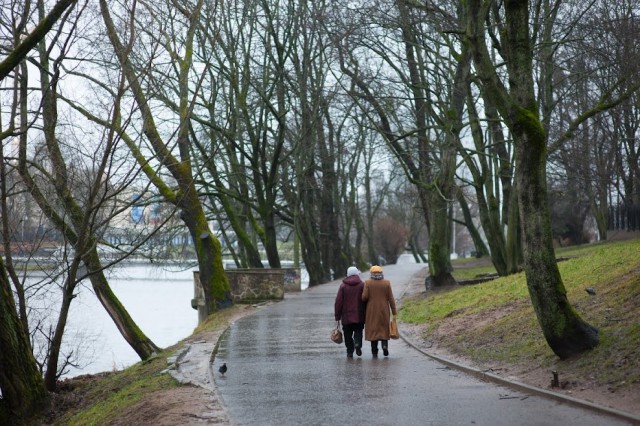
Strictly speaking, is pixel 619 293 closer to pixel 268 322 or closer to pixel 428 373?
pixel 428 373

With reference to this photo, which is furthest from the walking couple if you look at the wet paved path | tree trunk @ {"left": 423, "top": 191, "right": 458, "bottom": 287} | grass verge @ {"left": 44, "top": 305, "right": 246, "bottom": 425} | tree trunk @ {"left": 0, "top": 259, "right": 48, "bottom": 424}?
tree trunk @ {"left": 423, "top": 191, "right": 458, "bottom": 287}

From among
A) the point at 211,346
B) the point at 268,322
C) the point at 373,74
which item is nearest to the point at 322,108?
the point at 373,74

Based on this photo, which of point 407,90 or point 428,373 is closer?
point 428,373

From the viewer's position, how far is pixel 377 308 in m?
15.3

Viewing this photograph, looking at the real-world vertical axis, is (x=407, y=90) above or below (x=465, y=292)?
above

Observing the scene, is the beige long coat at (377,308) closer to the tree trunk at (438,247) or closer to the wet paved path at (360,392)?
the wet paved path at (360,392)

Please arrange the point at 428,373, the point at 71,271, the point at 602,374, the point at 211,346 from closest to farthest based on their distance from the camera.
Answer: the point at 602,374
the point at 428,373
the point at 71,271
the point at 211,346

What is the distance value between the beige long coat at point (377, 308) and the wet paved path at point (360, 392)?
44cm

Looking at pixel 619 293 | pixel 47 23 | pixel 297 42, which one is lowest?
pixel 619 293

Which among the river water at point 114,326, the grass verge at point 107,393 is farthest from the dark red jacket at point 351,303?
the river water at point 114,326

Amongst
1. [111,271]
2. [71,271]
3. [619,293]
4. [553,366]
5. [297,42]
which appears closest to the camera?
[553,366]

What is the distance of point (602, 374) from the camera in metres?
10.7

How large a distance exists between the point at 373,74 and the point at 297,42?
6237mm

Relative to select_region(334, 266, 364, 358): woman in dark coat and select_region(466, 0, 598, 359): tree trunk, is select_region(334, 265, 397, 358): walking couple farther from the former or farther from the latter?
select_region(466, 0, 598, 359): tree trunk
